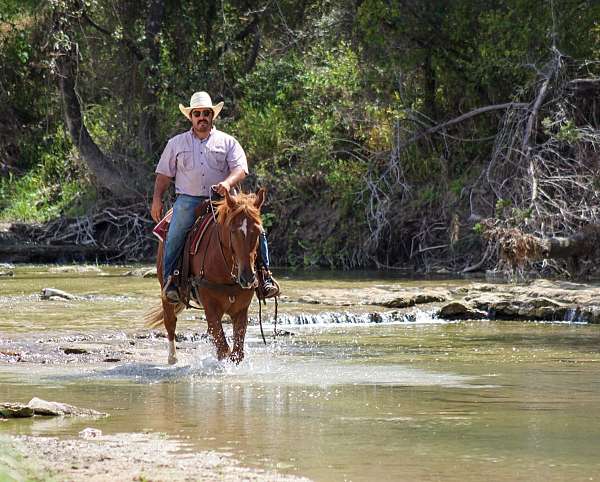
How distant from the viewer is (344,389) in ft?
→ 32.4

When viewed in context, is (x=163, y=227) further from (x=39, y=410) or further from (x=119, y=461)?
(x=119, y=461)

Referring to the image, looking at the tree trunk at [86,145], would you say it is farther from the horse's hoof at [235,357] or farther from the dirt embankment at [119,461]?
the dirt embankment at [119,461]

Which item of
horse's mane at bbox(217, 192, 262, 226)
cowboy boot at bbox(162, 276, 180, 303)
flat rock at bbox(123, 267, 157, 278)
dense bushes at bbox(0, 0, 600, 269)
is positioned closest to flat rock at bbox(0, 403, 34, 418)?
horse's mane at bbox(217, 192, 262, 226)

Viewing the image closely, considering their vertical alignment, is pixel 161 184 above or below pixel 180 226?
above

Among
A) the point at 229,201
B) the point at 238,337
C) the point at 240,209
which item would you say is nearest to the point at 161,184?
the point at 229,201

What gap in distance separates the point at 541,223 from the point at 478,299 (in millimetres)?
3506

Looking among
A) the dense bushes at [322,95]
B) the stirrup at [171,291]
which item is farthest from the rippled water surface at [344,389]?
the dense bushes at [322,95]

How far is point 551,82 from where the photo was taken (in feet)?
73.3

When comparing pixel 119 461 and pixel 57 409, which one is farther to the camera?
pixel 57 409

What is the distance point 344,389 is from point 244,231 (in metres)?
1.64

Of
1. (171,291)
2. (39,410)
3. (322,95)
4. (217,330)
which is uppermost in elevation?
(322,95)

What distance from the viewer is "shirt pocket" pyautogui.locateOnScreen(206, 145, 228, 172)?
1141 cm

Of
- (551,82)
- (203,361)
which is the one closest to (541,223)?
(551,82)

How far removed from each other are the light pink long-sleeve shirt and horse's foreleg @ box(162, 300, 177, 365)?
121 centimetres
